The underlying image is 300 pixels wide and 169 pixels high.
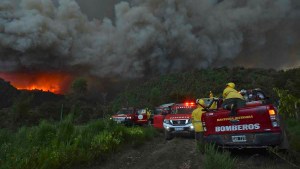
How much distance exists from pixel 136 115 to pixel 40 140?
1578 cm

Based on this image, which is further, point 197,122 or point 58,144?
point 197,122

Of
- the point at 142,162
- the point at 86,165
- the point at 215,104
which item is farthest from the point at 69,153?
the point at 215,104

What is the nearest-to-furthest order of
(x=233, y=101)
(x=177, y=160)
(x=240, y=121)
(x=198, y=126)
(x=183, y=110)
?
(x=240, y=121), (x=233, y=101), (x=177, y=160), (x=198, y=126), (x=183, y=110)

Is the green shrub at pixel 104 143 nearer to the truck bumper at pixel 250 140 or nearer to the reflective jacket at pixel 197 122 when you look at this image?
the reflective jacket at pixel 197 122

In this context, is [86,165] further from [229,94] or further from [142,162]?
[229,94]

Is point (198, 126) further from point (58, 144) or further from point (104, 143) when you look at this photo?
point (58, 144)

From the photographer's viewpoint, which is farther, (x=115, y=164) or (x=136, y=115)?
(x=136, y=115)

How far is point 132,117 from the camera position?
23.2m

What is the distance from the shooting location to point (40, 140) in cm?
808

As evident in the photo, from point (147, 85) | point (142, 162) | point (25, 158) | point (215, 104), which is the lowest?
point (142, 162)

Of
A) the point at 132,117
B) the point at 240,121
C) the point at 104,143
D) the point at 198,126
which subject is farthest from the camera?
the point at 132,117

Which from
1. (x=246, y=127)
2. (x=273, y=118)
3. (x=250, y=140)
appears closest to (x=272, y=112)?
(x=273, y=118)

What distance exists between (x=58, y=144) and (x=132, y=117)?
15.4 meters

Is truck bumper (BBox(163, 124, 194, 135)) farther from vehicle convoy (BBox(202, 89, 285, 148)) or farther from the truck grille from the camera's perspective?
vehicle convoy (BBox(202, 89, 285, 148))
